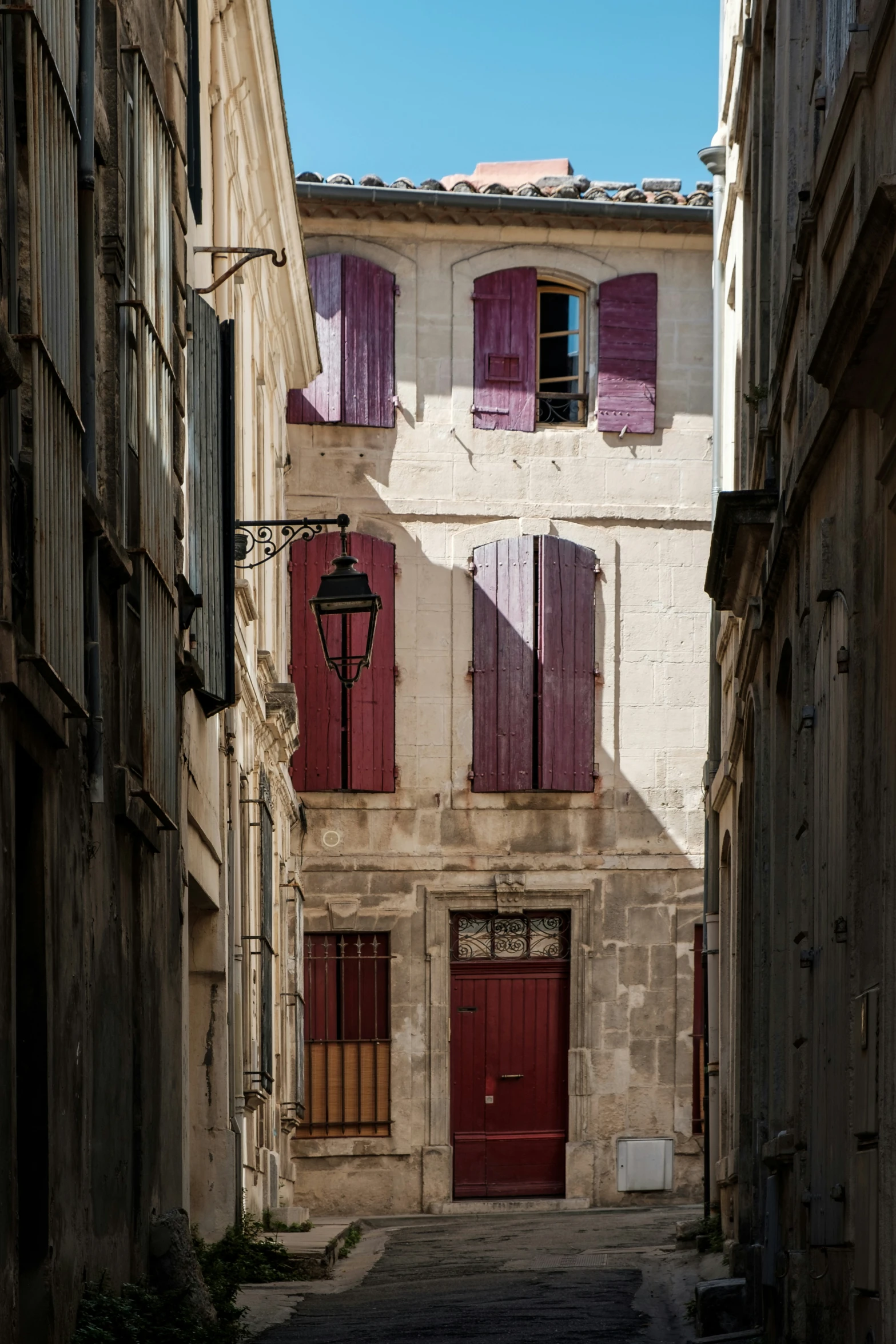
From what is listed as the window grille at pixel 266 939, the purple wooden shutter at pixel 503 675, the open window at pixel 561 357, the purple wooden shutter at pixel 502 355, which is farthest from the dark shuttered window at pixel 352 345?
the window grille at pixel 266 939

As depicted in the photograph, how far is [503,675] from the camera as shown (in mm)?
22281

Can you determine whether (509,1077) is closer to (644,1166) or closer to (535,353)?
(644,1166)

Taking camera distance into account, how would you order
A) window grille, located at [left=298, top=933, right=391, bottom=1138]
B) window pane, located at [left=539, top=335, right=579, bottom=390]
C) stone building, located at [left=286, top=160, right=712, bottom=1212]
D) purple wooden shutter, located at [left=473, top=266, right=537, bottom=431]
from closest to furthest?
window grille, located at [left=298, top=933, right=391, bottom=1138] < stone building, located at [left=286, top=160, right=712, bottom=1212] < purple wooden shutter, located at [left=473, top=266, right=537, bottom=431] < window pane, located at [left=539, top=335, right=579, bottom=390]

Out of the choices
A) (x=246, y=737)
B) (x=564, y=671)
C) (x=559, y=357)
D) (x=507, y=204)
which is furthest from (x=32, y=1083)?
(x=559, y=357)

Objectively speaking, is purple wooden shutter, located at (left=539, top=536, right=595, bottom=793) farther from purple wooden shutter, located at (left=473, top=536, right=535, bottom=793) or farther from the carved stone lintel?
the carved stone lintel

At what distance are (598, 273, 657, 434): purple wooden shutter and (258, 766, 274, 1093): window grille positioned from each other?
7.15 m

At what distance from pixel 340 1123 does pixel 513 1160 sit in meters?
1.84

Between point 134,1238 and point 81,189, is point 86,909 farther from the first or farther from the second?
point 81,189

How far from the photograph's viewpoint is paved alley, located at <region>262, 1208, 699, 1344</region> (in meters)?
10.6

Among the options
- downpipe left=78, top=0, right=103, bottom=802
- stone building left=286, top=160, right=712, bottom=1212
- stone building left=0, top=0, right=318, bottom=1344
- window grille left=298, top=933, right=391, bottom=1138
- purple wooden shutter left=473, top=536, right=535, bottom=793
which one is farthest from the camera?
purple wooden shutter left=473, top=536, right=535, bottom=793

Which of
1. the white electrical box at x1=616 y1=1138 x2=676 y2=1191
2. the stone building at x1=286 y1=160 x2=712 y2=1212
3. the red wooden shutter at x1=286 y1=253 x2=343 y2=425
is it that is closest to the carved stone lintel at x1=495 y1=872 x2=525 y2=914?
the stone building at x1=286 y1=160 x2=712 y2=1212

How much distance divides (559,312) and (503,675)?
4236mm

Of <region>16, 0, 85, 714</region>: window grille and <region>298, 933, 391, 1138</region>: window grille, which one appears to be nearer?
<region>16, 0, 85, 714</region>: window grille

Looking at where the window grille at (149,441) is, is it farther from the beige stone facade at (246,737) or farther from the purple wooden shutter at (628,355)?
the purple wooden shutter at (628,355)
